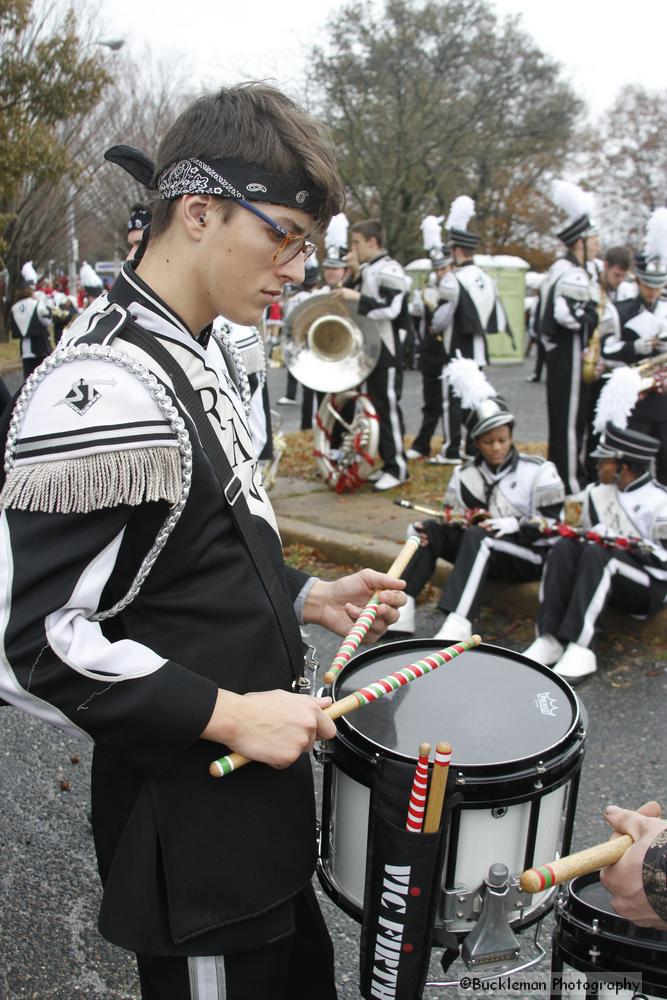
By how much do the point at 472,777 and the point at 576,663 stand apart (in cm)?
285

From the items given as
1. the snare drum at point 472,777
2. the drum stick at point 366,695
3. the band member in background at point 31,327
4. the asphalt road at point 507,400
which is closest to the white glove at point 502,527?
the snare drum at point 472,777

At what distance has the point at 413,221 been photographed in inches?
953

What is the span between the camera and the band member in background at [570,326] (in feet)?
22.7

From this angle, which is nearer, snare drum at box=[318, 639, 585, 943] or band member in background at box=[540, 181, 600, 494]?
snare drum at box=[318, 639, 585, 943]

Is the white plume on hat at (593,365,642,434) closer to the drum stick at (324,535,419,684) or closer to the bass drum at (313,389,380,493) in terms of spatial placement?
the bass drum at (313,389,380,493)

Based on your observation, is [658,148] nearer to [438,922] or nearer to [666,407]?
[666,407]

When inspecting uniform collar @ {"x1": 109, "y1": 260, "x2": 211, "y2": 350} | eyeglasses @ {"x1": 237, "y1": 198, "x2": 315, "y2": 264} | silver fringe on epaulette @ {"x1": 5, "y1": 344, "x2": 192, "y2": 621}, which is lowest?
silver fringe on epaulette @ {"x1": 5, "y1": 344, "x2": 192, "y2": 621}

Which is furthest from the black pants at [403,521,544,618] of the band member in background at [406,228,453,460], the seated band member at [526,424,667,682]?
the band member in background at [406,228,453,460]

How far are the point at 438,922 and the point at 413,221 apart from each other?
24075 mm

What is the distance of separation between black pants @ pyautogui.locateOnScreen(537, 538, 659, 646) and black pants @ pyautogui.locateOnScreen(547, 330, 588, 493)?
2.56 meters

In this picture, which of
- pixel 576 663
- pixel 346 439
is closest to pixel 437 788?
pixel 576 663

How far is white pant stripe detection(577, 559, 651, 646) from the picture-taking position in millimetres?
4441

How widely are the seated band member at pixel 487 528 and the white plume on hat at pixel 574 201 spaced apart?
252 centimetres

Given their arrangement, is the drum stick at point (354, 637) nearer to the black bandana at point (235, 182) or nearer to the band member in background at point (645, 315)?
the black bandana at point (235, 182)
